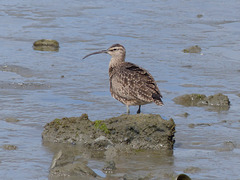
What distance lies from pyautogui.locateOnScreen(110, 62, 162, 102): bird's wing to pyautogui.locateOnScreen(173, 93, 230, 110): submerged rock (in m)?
1.22

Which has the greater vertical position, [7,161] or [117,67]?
[117,67]

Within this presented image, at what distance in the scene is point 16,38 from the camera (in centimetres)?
1625

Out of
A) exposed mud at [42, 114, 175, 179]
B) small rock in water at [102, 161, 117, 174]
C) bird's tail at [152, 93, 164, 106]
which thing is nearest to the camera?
small rock in water at [102, 161, 117, 174]

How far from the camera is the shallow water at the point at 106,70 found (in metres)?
8.20

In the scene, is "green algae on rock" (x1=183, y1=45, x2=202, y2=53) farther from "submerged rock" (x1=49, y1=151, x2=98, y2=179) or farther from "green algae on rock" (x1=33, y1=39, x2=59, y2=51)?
"submerged rock" (x1=49, y1=151, x2=98, y2=179)

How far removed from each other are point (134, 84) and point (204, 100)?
5.91 ft

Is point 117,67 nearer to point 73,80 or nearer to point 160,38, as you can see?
point 73,80

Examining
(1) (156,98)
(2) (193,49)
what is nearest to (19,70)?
(1) (156,98)

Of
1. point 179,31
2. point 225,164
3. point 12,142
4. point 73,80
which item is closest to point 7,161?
point 12,142

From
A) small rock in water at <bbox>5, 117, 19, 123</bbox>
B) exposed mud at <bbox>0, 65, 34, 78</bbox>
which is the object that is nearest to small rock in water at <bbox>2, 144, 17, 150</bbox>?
small rock in water at <bbox>5, 117, 19, 123</bbox>

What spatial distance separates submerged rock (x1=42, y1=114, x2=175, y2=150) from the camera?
8.60m

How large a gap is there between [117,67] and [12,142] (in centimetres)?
307

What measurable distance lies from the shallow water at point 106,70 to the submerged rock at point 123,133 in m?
0.35

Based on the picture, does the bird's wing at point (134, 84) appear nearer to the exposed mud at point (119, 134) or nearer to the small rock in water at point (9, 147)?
the exposed mud at point (119, 134)
